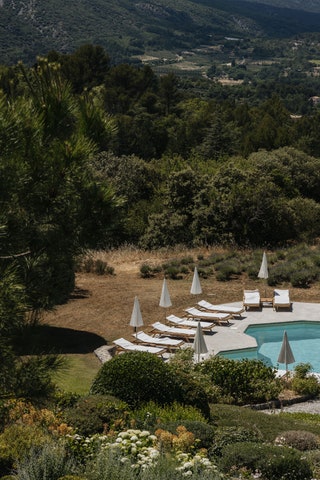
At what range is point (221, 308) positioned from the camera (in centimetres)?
2047

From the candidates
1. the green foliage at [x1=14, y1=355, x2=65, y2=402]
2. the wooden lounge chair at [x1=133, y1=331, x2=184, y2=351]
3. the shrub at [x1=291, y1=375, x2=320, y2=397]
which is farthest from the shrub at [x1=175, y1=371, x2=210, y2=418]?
the wooden lounge chair at [x1=133, y1=331, x2=184, y2=351]

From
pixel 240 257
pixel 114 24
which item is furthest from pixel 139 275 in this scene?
pixel 114 24

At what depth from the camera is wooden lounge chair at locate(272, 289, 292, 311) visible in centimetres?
2086

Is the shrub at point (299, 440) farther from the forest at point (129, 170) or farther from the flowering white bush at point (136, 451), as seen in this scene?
the forest at point (129, 170)

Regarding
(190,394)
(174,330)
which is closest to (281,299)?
(174,330)

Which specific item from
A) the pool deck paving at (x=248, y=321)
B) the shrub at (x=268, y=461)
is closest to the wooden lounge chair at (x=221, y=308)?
the pool deck paving at (x=248, y=321)

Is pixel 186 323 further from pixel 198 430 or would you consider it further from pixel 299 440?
pixel 198 430

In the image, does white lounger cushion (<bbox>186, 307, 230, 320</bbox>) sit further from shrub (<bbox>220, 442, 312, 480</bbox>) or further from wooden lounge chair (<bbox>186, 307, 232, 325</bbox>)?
shrub (<bbox>220, 442, 312, 480</bbox>)

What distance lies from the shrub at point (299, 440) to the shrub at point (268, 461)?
148cm

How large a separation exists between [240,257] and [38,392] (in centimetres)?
1911

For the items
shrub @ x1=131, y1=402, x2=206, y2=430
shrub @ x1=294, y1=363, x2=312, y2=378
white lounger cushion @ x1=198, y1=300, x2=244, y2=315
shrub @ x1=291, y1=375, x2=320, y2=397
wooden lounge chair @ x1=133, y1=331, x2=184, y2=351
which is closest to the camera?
shrub @ x1=131, y1=402, x2=206, y2=430

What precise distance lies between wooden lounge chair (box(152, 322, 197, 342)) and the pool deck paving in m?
0.47

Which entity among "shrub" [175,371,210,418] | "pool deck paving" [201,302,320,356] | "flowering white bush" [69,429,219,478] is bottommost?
"pool deck paving" [201,302,320,356]

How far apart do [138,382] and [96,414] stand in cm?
123
